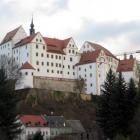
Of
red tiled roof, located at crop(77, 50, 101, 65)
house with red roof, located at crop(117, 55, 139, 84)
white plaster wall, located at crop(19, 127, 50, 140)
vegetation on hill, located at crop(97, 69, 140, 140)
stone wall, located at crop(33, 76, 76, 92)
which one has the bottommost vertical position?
white plaster wall, located at crop(19, 127, 50, 140)

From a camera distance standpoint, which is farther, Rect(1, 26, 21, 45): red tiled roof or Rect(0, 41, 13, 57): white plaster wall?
Rect(1, 26, 21, 45): red tiled roof

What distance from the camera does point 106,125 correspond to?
56.2 m

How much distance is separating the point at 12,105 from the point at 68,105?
6163cm

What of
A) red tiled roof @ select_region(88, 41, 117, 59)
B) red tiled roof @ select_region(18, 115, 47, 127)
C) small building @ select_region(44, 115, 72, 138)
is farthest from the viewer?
red tiled roof @ select_region(88, 41, 117, 59)

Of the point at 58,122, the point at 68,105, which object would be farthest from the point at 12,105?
the point at 68,105

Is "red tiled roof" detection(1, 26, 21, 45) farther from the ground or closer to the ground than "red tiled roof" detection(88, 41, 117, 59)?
farther from the ground

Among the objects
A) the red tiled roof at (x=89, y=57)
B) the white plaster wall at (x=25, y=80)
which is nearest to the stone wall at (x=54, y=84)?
the white plaster wall at (x=25, y=80)

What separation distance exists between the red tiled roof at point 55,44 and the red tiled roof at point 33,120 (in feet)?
101

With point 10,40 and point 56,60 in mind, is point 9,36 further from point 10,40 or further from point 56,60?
point 56,60

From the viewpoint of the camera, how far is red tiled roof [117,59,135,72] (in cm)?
12694

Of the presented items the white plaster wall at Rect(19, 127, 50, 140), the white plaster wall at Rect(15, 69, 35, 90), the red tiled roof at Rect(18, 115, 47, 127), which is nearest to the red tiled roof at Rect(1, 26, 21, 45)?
the white plaster wall at Rect(15, 69, 35, 90)

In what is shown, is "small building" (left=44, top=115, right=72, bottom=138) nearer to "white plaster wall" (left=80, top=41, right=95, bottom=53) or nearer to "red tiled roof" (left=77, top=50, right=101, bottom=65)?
"red tiled roof" (left=77, top=50, right=101, bottom=65)

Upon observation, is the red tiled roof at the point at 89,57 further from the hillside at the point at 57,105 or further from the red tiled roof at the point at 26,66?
the red tiled roof at the point at 26,66

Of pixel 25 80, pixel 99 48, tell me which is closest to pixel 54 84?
pixel 25 80
